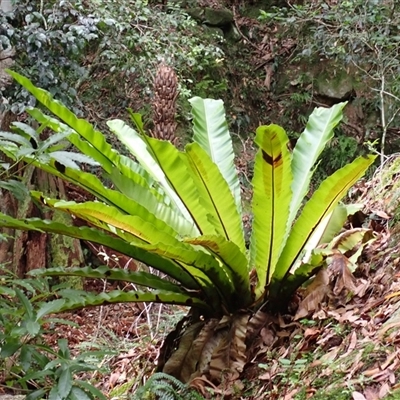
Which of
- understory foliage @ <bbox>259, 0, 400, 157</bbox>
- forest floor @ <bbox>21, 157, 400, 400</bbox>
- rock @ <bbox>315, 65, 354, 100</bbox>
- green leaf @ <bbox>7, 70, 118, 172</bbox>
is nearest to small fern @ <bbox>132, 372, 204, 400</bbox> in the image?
forest floor @ <bbox>21, 157, 400, 400</bbox>

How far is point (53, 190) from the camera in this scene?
15.6ft

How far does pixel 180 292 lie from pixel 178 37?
3.66 m

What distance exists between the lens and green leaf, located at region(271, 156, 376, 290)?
1.97 m

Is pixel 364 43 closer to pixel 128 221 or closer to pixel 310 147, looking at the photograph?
pixel 310 147

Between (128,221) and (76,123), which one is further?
(76,123)

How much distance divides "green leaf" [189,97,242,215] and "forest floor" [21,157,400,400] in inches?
24.4

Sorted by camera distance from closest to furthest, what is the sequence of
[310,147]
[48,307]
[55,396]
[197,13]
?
[55,396], [48,307], [310,147], [197,13]

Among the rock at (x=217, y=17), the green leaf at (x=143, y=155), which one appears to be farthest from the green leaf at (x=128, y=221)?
the rock at (x=217, y=17)

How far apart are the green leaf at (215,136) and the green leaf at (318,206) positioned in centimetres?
42

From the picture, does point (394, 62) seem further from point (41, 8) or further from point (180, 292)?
point (180, 292)

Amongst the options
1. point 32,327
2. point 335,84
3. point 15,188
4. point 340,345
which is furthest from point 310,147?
point 335,84

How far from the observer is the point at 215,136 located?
8.38 ft

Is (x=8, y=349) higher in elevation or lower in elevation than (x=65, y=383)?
higher

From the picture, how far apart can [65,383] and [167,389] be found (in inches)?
19.0
